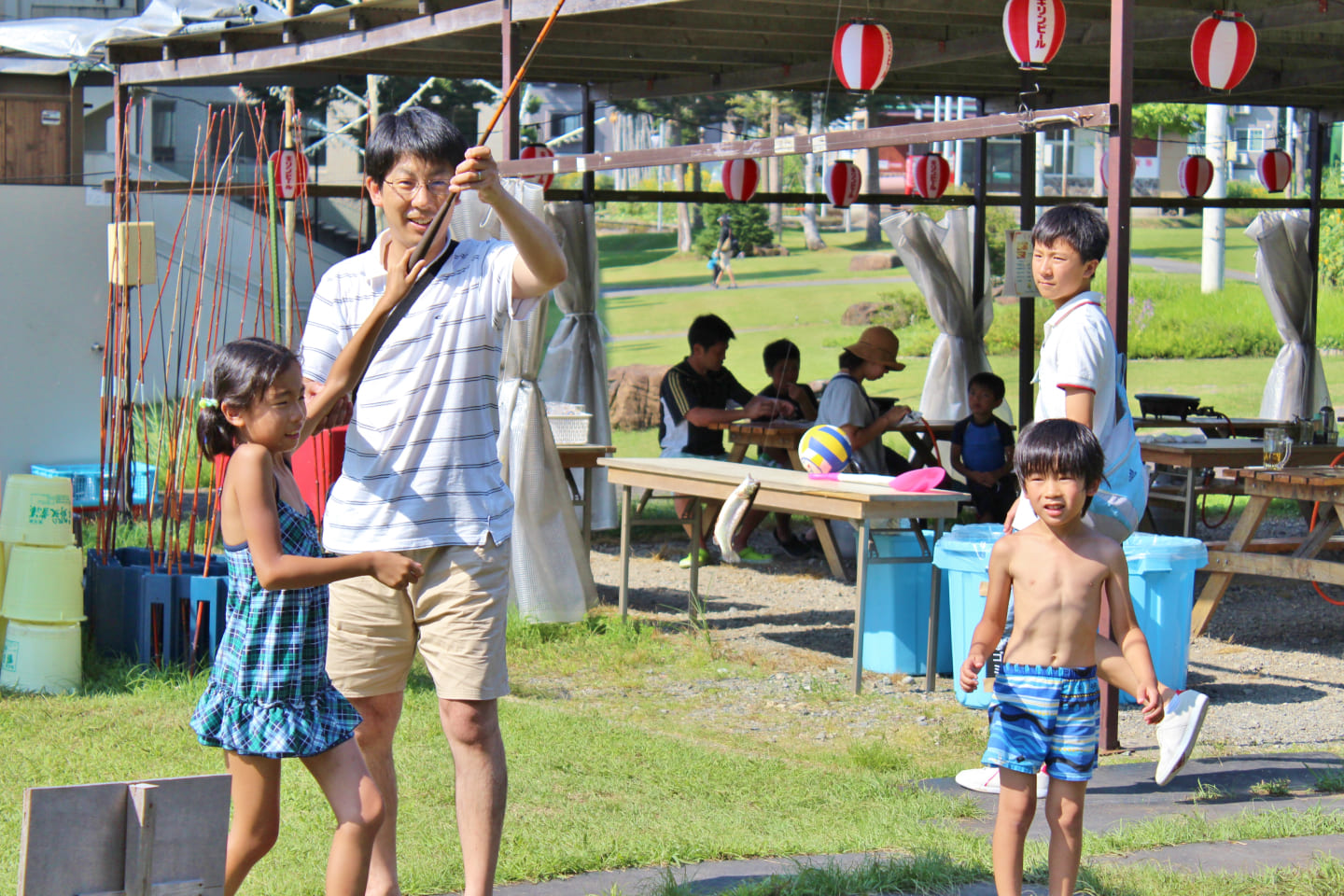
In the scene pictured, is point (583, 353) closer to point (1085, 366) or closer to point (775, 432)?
point (775, 432)

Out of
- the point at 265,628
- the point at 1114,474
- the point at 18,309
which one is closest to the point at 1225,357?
the point at 18,309

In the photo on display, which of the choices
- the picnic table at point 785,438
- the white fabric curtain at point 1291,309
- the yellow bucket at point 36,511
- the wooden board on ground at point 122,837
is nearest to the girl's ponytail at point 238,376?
the wooden board on ground at point 122,837

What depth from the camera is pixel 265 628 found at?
2.69 metres

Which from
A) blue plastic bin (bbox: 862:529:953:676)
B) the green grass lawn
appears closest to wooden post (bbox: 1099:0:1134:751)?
blue plastic bin (bbox: 862:529:953:676)

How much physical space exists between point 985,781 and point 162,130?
22429mm

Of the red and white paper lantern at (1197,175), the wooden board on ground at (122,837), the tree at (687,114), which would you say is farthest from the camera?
the tree at (687,114)

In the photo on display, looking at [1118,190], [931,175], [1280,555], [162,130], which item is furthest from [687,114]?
[1118,190]

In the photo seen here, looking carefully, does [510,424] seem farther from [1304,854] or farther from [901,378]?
[901,378]

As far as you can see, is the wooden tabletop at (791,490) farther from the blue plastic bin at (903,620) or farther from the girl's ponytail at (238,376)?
the girl's ponytail at (238,376)

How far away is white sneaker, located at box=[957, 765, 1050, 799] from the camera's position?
425cm

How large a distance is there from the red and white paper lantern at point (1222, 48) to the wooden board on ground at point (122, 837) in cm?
605

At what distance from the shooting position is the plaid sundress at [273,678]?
2.63 m

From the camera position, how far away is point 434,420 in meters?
2.81

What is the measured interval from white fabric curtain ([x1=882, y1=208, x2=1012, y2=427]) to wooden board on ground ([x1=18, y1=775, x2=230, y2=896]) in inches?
347
